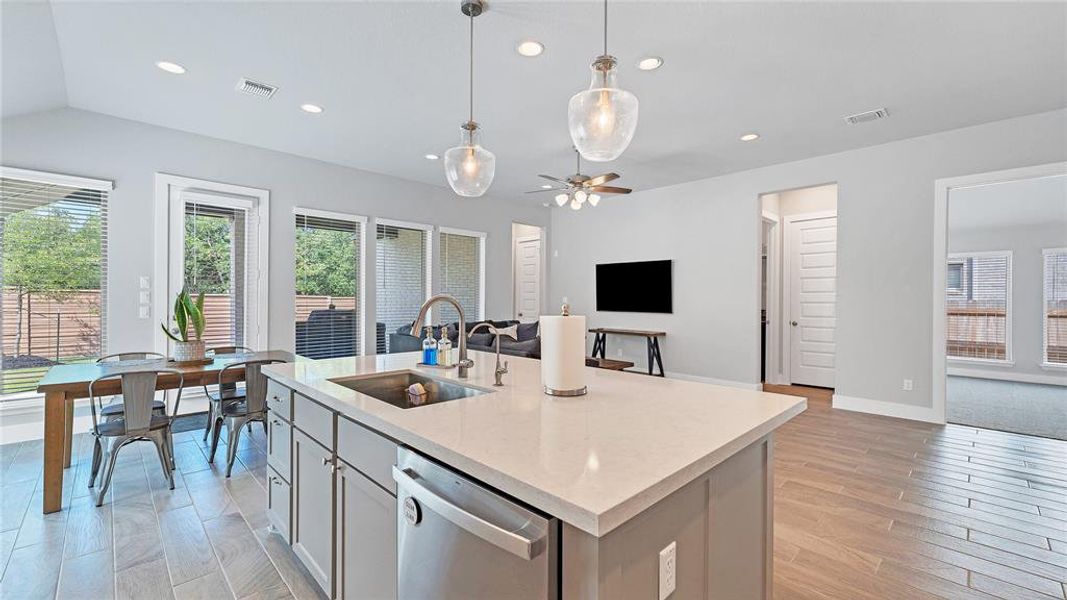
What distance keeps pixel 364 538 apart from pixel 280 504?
894 mm

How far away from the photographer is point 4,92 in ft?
10.8

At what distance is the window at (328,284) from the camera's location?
5.31 metres

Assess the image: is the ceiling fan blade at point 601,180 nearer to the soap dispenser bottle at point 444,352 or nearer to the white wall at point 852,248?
the white wall at point 852,248

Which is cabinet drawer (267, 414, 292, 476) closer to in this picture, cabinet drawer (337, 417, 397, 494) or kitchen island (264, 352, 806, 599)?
kitchen island (264, 352, 806, 599)

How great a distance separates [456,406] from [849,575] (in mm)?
1926

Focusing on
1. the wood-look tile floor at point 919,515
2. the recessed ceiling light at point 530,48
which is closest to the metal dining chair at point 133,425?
the recessed ceiling light at point 530,48

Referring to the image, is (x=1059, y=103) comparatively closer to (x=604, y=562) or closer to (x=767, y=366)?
(x=767, y=366)

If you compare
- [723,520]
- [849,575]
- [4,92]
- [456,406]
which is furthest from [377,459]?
[4,92]

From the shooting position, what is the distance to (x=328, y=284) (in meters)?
5.54

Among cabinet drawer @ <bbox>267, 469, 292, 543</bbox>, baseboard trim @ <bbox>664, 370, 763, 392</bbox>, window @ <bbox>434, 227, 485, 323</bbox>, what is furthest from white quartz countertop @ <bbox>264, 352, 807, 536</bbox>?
window @ <bbox>434, 227, 485, 323</bbox>

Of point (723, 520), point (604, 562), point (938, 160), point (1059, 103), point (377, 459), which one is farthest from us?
point (938, 160)

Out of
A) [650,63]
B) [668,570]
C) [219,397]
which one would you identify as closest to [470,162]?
[650,63]

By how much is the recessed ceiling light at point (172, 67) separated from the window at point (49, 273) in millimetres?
1576

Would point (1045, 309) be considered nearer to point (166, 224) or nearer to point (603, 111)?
point (603, 111)
